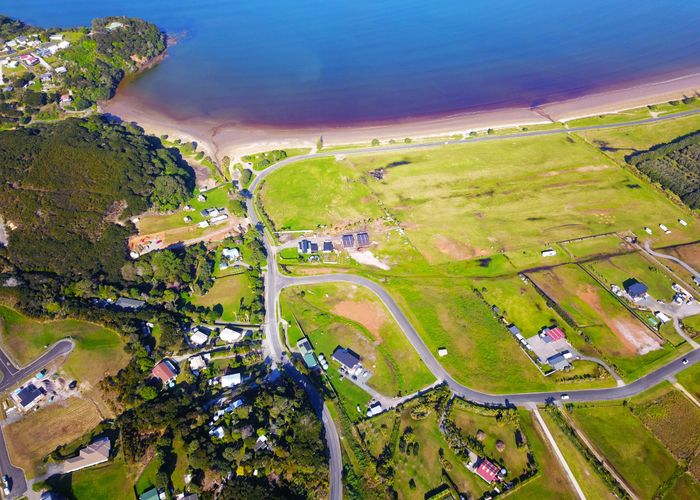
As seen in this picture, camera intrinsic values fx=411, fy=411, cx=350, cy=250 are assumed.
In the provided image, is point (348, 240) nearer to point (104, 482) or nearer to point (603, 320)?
point (603, 320)

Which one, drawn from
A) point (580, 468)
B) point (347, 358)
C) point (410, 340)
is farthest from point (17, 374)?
point (580, 468)

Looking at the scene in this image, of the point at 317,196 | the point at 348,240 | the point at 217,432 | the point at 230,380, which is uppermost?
the point at 317,196

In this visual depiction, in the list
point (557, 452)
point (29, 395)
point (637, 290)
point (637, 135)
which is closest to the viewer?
point (557, 452)

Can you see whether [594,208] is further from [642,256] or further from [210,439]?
[210,439]

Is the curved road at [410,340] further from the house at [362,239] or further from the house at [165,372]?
the house at [165,372]

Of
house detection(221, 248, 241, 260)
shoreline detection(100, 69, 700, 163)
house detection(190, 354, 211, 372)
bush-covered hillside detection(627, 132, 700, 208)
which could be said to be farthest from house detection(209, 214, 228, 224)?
bush-covered hillside detection(627, 132, 700, 208)

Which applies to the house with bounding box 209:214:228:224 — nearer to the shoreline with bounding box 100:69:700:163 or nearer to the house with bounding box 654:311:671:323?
the shoreline with bounding box 100:69:700:163

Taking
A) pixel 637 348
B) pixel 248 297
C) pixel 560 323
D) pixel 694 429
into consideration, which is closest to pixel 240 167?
pixel 248 297

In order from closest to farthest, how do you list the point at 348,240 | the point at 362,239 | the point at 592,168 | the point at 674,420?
the point at 674,420
the point at 348,240
the point at 362,239
the point at 592,168

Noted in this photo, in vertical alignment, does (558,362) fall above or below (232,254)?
below
